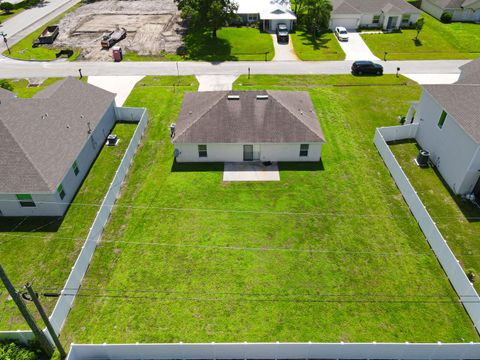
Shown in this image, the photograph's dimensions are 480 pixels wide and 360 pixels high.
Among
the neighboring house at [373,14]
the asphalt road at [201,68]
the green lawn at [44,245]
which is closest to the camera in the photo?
the green lawn at [44,245]

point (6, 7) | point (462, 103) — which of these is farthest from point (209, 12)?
point (6, 7)

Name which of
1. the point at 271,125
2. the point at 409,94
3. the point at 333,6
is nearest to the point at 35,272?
the point at 271,125

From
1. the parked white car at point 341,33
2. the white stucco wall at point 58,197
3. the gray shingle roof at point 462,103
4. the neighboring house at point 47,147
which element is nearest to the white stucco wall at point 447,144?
the gray shingle roof at point 462,103

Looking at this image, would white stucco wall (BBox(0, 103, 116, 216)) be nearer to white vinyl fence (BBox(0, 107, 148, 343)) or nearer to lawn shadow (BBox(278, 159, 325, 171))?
white vinyl fence (BBox(0, 107, 148, 343))

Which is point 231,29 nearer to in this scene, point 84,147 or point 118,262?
point 84,147

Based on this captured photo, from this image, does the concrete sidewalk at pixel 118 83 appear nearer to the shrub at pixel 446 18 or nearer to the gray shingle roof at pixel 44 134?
the gray shingle roof at pixel 44 134

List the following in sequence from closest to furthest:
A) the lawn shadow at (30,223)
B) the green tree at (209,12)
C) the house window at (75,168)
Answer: the lawn shadow at (30,223) < the house window at (75,168) < the green tree at (209,12)
